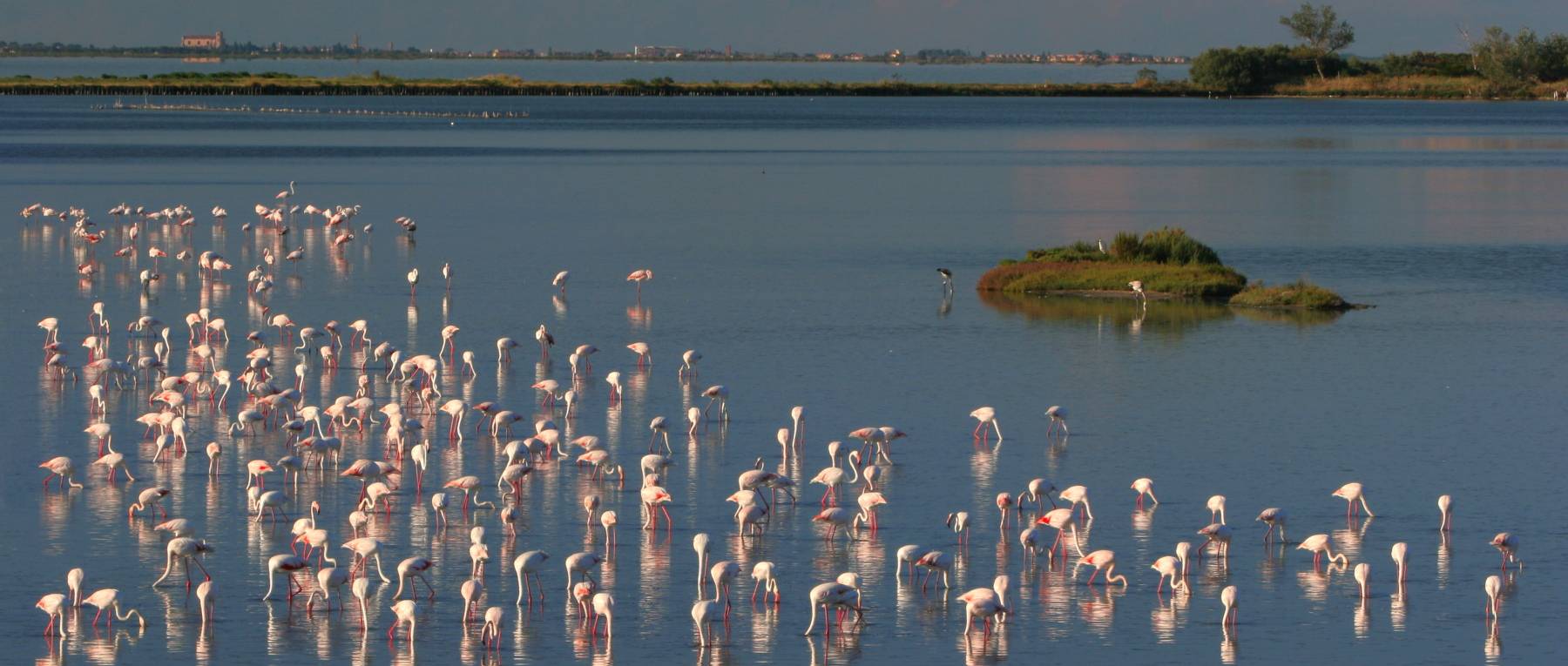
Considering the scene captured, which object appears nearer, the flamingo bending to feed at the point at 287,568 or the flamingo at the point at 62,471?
the flamingo bending to feed at the point at 287,568

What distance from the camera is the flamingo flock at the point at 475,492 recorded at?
64.2 feet

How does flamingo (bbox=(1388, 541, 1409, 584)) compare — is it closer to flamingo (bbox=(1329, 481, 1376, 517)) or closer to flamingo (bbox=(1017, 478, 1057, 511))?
flamingo (bbox=(1329, 481, 1376, 517))

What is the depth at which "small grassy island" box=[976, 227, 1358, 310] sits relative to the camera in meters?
44.7

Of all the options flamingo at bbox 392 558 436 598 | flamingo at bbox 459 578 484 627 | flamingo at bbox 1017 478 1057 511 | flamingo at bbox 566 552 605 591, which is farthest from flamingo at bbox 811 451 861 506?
flamingo at bbox 392 558 436 598

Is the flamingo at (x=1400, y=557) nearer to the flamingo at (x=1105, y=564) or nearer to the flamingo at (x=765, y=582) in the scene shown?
the flamingo at (x=1105, y=564)

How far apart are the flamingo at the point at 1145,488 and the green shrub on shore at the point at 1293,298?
2041 centimetres

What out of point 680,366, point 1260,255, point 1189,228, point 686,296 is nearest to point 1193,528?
point 680,366

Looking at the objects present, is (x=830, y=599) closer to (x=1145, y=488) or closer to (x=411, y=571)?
(x=411, y=571)

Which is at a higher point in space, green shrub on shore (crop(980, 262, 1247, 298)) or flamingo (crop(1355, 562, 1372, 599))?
green shrub on shore (crop(980, 262, 1247, 298))

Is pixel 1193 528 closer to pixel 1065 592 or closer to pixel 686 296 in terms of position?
pixel 1065 592

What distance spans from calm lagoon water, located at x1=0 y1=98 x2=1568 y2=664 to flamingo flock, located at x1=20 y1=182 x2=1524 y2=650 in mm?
160


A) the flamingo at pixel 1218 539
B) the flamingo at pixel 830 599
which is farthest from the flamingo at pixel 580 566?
the flamingo at pixel 1218 539

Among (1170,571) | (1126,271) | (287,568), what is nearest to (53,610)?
(287,568)

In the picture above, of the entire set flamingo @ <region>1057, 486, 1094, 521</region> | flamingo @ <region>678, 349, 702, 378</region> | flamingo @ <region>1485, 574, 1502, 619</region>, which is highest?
flamingo @ <region>678, 349, 702, 378</region>
